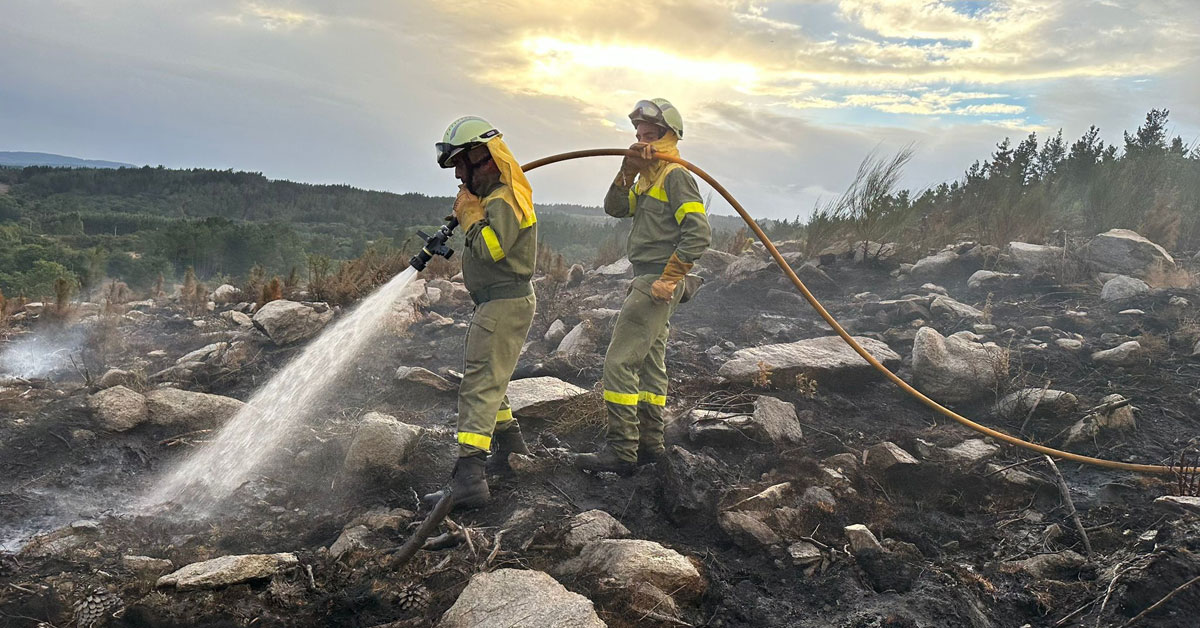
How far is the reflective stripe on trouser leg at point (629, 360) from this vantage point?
3.94m

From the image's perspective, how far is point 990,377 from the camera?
5172 mm

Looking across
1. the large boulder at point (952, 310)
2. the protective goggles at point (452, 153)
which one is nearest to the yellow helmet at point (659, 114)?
the protective goggles at point (452, 153)

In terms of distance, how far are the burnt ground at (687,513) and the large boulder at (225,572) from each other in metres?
0.04

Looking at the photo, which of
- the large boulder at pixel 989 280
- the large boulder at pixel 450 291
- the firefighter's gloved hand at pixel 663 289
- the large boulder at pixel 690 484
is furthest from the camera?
the large boulder at pixel 450 291

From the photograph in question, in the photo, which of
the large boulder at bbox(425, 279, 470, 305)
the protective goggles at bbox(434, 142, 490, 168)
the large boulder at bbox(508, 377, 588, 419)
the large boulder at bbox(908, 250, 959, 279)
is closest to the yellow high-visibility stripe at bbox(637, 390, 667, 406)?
the large boulder at bbox(508, 377, 588, 419)

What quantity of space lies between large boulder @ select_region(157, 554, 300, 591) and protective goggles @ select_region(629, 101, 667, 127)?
2.91 m

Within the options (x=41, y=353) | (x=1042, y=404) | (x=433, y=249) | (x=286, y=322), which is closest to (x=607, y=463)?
(x=433, y=249)

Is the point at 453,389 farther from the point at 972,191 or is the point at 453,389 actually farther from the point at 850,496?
the point at 972,191

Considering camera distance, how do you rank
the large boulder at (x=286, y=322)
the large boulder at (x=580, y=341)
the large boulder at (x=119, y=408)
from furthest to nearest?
1. the large boulder at (x=286, y=322)
2. the large boulder at (x=580, y=341)
3. the large boulder at (x=119, y=408)

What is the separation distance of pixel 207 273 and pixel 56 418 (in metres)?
16.3

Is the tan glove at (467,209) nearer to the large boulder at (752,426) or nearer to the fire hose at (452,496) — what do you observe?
the fire hose at (452,496)

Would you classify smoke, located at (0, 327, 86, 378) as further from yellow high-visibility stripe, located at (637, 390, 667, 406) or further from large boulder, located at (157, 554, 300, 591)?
yellow high-visibility stripe, located at (637, 390, 667, 406)

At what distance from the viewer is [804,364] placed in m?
5.34

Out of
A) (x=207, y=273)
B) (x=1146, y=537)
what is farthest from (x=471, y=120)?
(x=207, y=273)
